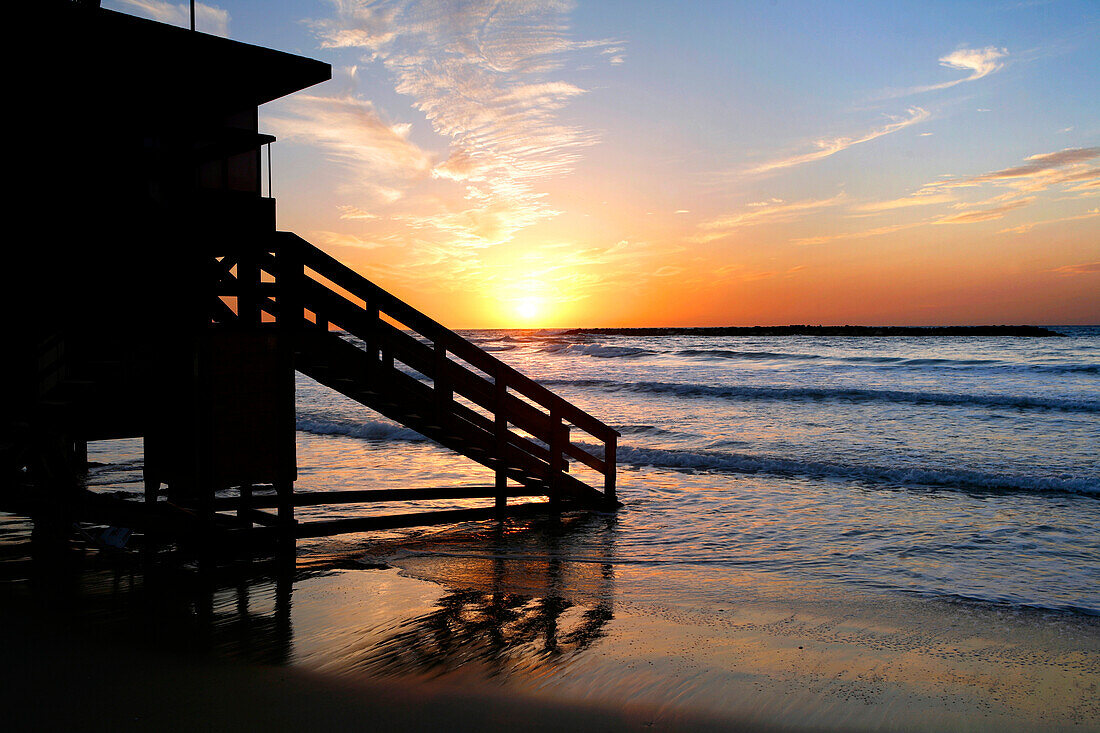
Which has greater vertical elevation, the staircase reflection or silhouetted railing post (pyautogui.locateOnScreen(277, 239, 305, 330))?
silhouetted railing post (pyautogui.locateOnScreen(277, 239, 305, 330))

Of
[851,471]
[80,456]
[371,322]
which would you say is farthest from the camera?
[851,471]

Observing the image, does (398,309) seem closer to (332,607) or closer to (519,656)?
(332,607)

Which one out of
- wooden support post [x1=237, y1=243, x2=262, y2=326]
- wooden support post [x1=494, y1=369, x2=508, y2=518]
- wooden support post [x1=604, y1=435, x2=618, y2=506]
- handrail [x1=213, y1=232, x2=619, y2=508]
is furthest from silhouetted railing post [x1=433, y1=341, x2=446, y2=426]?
wooden support post [x1=604, y1=435, x2=618, y2=506]

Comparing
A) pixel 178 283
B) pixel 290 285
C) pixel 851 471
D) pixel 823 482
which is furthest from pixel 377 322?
pixel 851 471

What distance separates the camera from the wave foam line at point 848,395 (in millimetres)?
28125

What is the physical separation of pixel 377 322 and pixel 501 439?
2.56 metres

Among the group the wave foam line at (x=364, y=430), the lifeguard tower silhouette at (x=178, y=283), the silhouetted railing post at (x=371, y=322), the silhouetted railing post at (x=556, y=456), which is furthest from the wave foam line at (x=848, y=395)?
the lifeguard tower silhouette at (x=178, y=283)

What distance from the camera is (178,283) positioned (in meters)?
7.48

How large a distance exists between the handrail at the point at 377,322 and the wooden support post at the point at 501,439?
0.01 m

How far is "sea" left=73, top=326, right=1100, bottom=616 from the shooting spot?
8.83 m

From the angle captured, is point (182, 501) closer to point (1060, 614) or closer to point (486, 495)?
point (486, 495)

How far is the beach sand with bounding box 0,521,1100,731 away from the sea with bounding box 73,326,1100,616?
0.97m

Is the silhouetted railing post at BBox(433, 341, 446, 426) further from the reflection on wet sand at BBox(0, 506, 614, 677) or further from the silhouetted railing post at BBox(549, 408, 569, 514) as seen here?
the silhouetted railing post at BBox(549, 408, 569, 514)

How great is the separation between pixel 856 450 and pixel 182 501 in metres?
16.0
